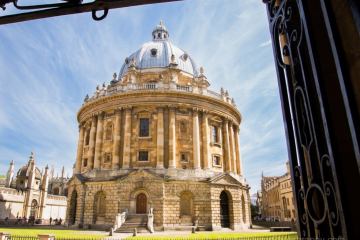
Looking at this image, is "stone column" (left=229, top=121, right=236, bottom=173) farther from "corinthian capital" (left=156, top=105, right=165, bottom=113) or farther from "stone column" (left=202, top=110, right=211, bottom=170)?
"corinthian capital" (left=156, top=105, right=165, bottom=113)

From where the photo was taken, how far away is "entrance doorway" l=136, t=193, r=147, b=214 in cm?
3042

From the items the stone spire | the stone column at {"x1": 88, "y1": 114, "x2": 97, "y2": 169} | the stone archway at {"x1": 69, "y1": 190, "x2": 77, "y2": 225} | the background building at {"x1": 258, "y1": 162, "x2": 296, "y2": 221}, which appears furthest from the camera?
the stone spire

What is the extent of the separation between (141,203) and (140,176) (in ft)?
9.73

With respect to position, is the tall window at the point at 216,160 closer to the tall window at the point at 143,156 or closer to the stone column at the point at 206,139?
the stone column at the point at 206,139

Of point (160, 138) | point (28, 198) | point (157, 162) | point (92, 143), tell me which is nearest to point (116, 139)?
point (92, 143)

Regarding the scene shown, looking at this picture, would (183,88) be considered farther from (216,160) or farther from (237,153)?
(237,153)

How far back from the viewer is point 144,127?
34.6 metres

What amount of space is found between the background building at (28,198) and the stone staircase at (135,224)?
30211 mm

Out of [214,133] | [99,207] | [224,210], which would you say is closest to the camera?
[99,207]

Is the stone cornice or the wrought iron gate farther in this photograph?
the stone cornice

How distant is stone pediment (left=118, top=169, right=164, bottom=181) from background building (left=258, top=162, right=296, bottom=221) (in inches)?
1141

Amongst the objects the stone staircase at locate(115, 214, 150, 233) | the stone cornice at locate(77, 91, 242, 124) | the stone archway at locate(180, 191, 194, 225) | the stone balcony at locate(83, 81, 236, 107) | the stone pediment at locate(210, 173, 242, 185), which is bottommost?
the stone staircase at locate(115, 214, 150, 233)

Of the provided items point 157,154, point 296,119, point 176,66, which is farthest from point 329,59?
point 176,66

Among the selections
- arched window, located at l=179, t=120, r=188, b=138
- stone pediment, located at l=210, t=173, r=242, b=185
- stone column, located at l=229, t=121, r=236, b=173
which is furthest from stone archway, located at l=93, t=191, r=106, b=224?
stone column, located at l=229, t=121, r=236, b=173
